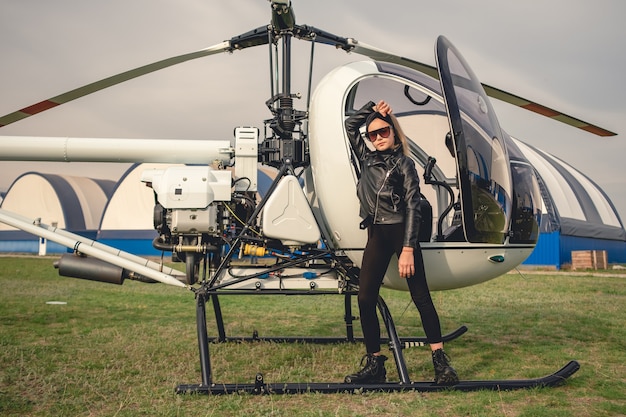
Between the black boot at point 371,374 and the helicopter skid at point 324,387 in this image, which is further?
the black boot at point 371,374

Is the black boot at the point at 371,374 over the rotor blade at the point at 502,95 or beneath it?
beneath

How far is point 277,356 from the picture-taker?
5.59 meters

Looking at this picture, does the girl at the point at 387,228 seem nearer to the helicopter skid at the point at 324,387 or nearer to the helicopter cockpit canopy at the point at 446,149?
the helicopter skid at the point at 324,387

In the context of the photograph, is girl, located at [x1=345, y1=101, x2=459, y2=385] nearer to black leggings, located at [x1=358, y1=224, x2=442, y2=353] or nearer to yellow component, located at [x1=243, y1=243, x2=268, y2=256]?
black leggings, located at [x1=358, y1=224, x2=442, y2=353]

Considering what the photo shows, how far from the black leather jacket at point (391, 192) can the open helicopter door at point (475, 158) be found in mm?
377

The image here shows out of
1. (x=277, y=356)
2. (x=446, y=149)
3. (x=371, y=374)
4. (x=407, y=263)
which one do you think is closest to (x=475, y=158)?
(x=446, y=149)

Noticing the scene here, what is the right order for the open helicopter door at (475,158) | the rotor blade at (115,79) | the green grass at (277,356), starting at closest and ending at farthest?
the green grass at (277,356) → the open helicopter door at (475,158) → the rotor blade at (115,79)

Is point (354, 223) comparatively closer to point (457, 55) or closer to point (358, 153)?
point (358, 153)

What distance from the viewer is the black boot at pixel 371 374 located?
4.31 metres

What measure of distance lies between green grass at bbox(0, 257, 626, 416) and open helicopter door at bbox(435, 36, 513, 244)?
128 cm

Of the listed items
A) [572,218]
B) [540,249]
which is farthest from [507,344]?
[572,218]

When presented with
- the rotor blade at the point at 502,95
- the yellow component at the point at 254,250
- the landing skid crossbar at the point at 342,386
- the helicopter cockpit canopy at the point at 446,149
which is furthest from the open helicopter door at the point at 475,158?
the yellow component at the point at 254,250

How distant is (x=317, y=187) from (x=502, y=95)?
6.11 feet

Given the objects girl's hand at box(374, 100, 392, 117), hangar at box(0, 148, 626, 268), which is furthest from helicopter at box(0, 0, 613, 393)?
hangar at box(0, 148, 626, 268)
